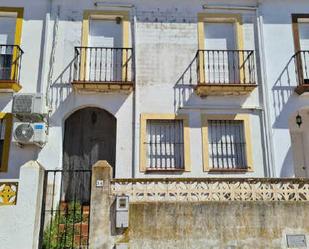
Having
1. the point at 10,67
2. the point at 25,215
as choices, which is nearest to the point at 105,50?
the point at 10,67

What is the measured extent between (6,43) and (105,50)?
10.7 feet

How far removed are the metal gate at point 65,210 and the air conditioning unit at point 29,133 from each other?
1075mm

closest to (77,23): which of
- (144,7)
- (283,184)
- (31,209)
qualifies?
(144,7)

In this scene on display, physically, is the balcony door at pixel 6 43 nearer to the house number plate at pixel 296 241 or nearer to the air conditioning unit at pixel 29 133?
the air conditioning unit at pixel 29 133

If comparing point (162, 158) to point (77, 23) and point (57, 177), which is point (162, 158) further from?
point (77, 23)

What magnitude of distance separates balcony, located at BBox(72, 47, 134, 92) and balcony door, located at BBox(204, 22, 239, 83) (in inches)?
105

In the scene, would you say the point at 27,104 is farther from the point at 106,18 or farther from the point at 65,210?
the point at 106,18

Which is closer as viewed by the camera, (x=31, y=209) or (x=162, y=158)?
(x=31, y=209)

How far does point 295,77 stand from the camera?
1212 cm

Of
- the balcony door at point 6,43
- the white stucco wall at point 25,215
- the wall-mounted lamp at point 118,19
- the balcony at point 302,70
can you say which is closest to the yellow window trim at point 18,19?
the balcony door at point 6,43

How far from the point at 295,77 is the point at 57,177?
8.30 metres

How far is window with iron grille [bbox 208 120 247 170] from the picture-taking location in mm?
11586

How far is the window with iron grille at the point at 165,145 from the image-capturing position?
37.5 feet

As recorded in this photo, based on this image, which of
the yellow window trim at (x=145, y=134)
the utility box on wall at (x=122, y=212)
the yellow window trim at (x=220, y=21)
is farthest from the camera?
the yellow window trim at (x=220, y=21)
